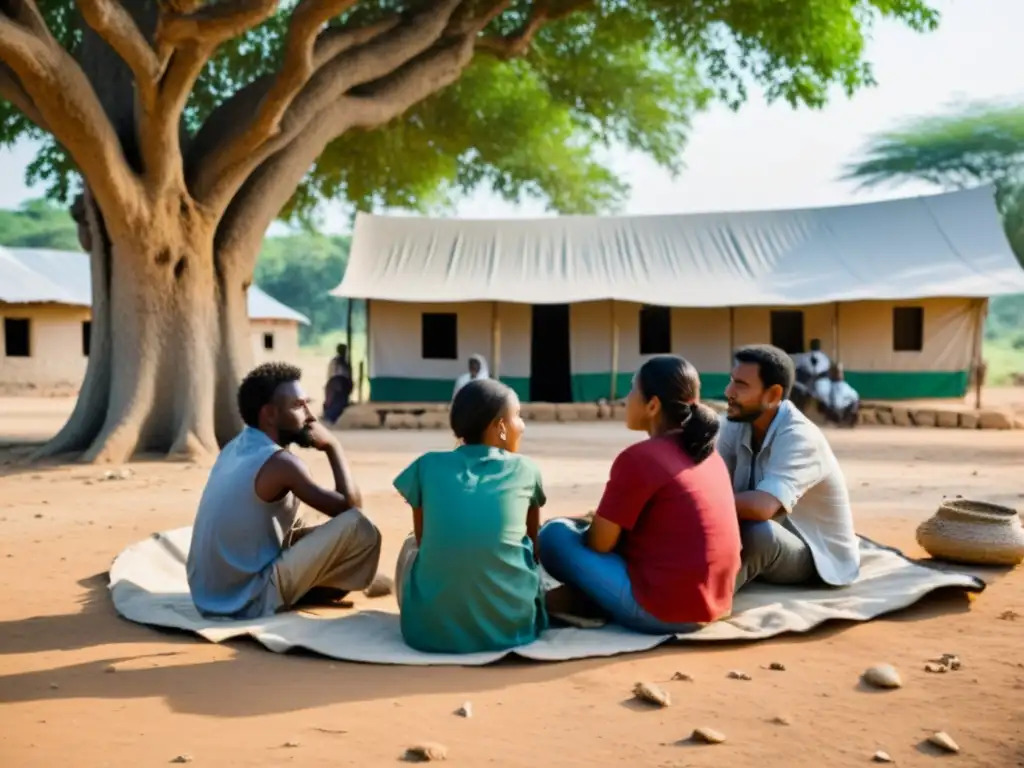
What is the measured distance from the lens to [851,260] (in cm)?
2003

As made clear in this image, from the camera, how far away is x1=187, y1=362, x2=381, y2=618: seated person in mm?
4492

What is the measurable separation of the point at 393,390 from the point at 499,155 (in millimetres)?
5271

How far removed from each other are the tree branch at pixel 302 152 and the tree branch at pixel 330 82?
18 cm

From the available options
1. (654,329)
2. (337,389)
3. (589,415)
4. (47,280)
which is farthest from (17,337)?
(654,329)

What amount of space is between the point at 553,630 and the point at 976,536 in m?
2.79

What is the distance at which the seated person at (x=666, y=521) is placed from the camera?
13.4 ft

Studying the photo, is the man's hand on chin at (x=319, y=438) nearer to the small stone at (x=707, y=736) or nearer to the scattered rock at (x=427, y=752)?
the scattered rock at (x=427, y=752)

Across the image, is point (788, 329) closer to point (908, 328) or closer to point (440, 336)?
point (908, 328)

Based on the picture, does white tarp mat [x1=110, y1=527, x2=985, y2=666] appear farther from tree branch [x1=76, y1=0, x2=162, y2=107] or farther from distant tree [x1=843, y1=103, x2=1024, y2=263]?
distant tree [x1=843, y1=103, x2=1024, y2=263]

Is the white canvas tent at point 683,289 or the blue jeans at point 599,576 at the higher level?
the white canvas tent at point 683,289

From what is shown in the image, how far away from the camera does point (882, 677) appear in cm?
371

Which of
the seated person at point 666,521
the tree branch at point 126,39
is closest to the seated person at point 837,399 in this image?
the tree branch at point 126,39

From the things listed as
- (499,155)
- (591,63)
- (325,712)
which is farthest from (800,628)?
(499,155)

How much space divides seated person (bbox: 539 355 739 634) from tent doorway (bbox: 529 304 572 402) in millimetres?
17441
